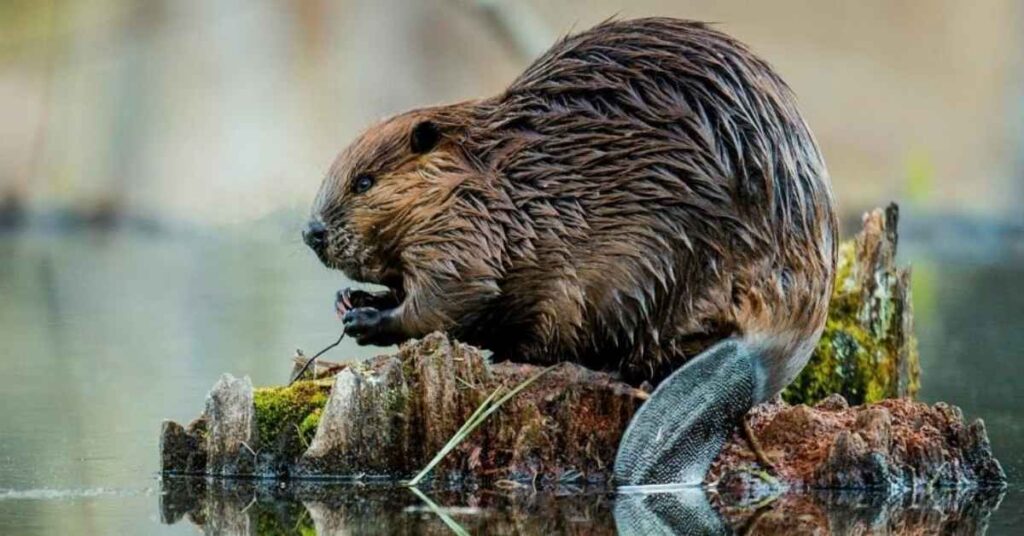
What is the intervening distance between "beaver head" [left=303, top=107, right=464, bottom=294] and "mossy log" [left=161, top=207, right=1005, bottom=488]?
40 cm

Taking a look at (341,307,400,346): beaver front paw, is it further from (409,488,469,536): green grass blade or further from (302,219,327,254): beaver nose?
(409,488,469,536): green grass blade

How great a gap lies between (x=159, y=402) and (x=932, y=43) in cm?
1293

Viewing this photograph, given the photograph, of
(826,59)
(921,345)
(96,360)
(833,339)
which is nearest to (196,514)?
(833,339)

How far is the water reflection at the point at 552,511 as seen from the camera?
4152mm

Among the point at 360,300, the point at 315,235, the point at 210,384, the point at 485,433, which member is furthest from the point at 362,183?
the point at 210,384

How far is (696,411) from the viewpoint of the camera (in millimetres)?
4746

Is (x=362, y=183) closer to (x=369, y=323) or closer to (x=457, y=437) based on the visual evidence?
(x=369, y=323)

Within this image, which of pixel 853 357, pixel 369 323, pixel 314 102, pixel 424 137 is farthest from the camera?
pixel 314 102

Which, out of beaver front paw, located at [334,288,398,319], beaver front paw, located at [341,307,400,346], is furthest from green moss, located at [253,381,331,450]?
beaver front paw, located at [334,288,398,319]

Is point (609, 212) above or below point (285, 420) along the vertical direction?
above

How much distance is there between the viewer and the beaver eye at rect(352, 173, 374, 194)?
17.2 feet

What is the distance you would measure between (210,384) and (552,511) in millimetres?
3354

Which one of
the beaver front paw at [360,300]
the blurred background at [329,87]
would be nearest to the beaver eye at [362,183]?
the beaver front paw at [360,300]

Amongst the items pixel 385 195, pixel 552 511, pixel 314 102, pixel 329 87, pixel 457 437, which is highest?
pixel 329 87
